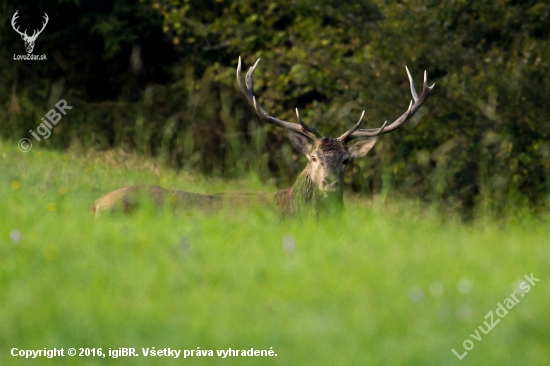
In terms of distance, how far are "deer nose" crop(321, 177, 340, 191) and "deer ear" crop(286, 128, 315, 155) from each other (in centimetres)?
69

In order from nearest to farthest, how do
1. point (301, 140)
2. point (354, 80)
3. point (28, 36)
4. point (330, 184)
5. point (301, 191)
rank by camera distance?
1. point (330, 184)
2. point (301, 191)
3. point (301, 140)
4. point (354, 80)
5. point (28, 36)

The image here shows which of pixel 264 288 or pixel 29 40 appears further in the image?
pixel 29 40

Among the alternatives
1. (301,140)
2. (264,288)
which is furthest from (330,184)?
(264,288)

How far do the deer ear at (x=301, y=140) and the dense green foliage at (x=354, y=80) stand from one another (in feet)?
5.44

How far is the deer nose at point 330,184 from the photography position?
24.3 feet

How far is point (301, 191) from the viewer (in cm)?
784

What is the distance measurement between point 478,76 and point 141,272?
Result: 8120 millimetres

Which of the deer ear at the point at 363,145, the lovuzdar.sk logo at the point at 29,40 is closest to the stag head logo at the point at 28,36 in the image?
the lovuzdar.sk logo at the point at 29,40

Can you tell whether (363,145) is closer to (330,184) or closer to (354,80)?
(330,184)

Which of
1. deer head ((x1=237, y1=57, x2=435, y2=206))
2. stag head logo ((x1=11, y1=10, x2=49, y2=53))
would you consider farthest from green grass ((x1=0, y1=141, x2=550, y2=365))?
stag head logo ((x1=11, y1=10, x2=49, y2=53))

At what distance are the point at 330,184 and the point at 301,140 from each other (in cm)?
86

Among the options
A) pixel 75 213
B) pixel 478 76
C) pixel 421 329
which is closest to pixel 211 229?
pixel 75 213

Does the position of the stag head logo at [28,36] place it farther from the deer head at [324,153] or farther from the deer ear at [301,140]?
the deer ear at [301,140]

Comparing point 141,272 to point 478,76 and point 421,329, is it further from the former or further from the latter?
point 478,76
